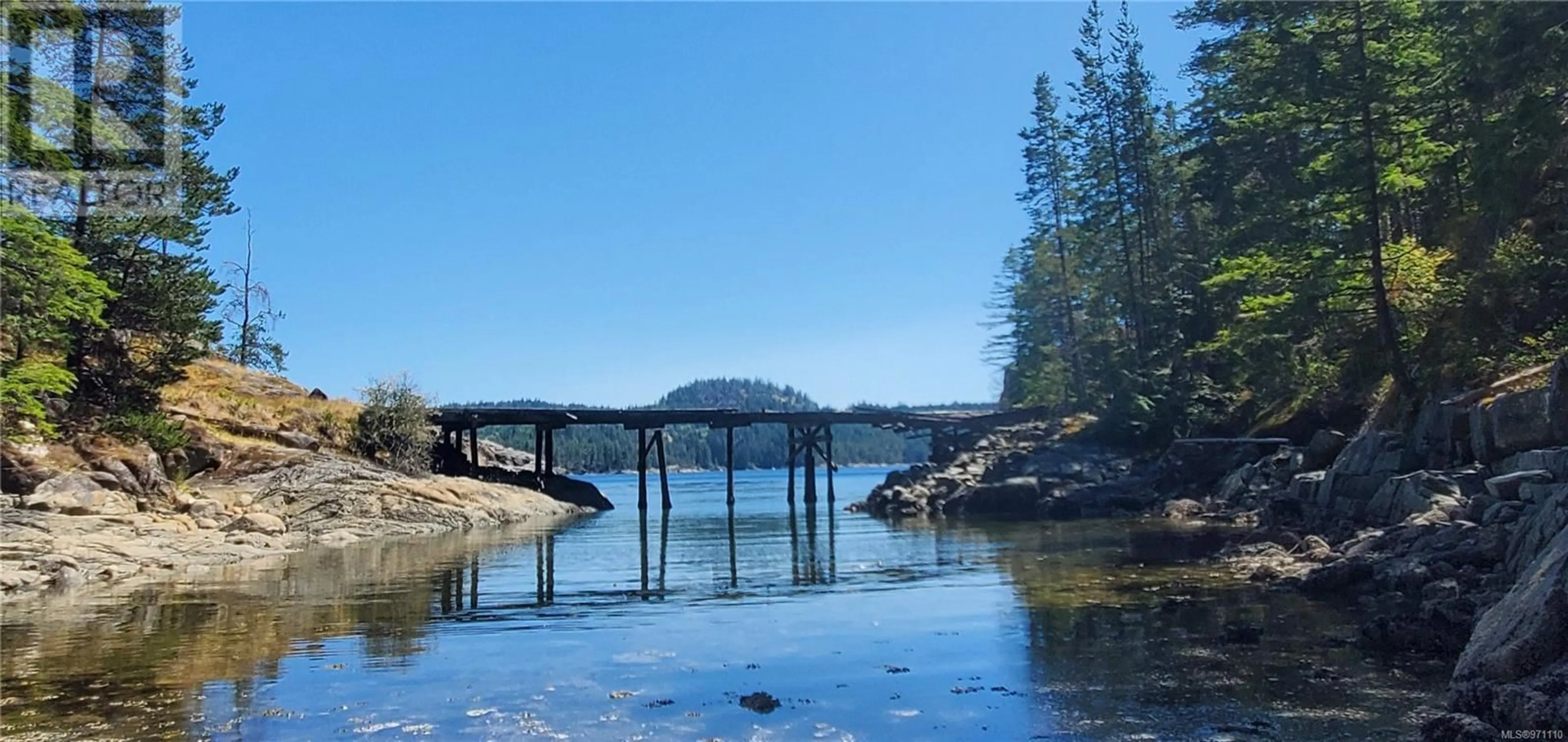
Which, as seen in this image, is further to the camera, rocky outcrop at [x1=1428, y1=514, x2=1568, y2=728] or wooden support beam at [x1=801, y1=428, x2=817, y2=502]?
wooden support beam at [x1=801, y1=428, x2=817, y2=502]

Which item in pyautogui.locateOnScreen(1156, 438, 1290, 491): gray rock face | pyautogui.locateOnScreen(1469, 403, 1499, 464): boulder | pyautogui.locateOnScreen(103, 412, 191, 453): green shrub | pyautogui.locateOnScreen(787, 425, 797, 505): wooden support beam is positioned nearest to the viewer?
pyautogui.locateOnScreen(1469, 403, 1499, 464): boulder

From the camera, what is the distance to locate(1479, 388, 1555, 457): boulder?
16.6 m

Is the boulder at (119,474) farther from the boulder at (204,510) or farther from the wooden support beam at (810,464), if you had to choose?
the wooden support beam at (810,464)

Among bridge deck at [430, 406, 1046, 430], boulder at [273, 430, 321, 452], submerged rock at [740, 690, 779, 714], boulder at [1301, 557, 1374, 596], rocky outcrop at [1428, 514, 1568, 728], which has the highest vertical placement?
bridge deck at [430, 406, 1046, 430]

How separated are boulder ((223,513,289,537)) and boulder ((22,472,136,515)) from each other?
2862mm

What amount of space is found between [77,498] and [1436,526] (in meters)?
28.4

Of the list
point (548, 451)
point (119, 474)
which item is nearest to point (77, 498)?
point (119, 474)

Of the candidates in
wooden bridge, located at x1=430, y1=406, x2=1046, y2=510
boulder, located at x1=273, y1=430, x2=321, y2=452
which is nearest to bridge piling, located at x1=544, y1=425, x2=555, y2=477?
wooden bridge, located at x1=430, y1=406, x2=1046, y2=510

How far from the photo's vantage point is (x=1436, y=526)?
16125 millimetres

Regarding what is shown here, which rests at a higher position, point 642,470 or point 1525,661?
point 642,470

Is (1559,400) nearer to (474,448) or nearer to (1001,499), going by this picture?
(1001,499)

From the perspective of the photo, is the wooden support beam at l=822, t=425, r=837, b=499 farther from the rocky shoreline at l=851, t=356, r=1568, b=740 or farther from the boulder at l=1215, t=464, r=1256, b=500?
the boulder at l=1215, t=464, r=1256, b=500

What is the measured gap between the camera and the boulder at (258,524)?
29.0 m

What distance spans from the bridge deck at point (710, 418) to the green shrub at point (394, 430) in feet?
8.39
